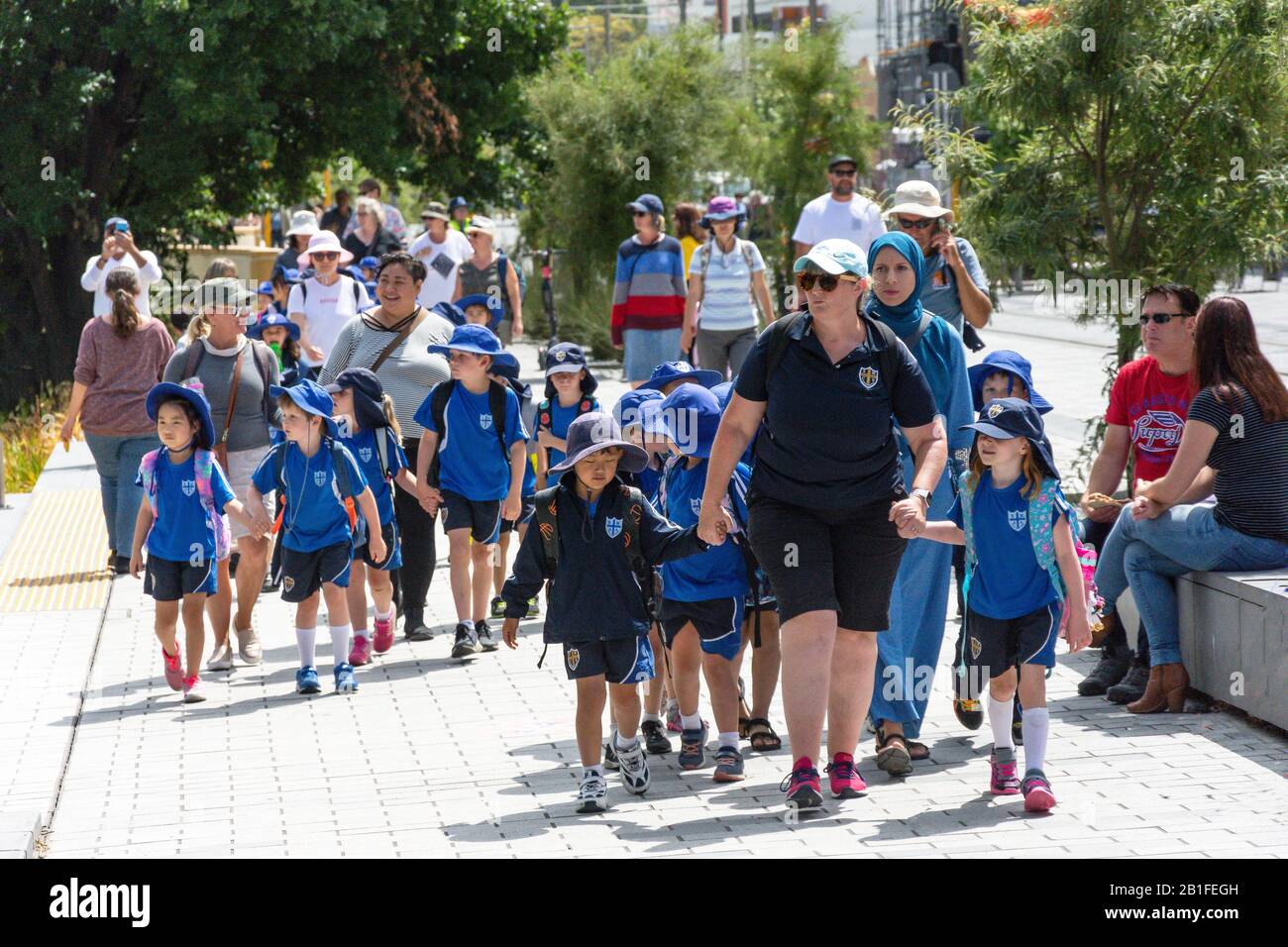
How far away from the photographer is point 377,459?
846 centimetres

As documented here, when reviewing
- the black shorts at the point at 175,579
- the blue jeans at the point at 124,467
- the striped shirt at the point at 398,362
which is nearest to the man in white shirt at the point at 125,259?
the blue jeans at the point at 124,467

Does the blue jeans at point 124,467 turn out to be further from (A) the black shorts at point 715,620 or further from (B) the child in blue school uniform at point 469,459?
(A) the black shorts at point 715,620

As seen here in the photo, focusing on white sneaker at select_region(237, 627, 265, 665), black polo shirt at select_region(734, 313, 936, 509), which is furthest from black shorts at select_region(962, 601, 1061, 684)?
white sneaker at select_region(237, 627, 265, 665)

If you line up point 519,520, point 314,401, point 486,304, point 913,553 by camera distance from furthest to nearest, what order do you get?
point 486,304 < point 519,520 < point 314,401 < point 913,553

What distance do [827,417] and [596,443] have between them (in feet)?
2.68

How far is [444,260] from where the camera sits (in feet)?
44.7

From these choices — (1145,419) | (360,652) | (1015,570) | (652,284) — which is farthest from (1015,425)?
(652,284)

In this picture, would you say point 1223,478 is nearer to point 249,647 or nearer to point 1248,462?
point 1248,462

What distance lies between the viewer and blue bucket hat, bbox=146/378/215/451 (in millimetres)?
7871

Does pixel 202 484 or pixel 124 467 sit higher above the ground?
pixel 202 484

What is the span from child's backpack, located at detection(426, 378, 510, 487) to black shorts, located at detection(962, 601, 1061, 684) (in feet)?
10.2

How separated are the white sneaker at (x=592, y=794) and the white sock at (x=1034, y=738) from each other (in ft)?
4.49

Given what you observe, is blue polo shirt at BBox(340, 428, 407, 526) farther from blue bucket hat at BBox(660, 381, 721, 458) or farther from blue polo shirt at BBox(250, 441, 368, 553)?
blue bucket hat at BBox(660, 381, 721, 458)

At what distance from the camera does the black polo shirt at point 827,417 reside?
5566 millimetres
